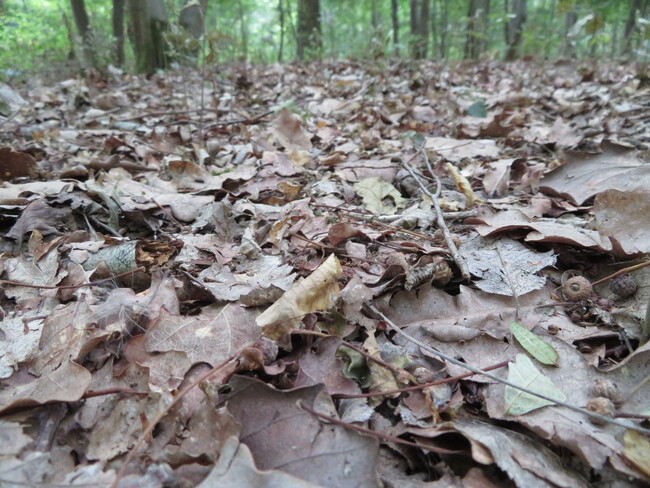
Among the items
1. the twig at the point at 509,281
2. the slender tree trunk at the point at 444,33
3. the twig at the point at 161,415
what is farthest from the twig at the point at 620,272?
the slender tree trunk at the point at 444,33

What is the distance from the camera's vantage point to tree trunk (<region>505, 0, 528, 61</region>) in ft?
27.6

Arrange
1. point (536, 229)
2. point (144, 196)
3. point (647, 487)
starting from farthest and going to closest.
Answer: point (144, 196), point (536, 229), point (647, 487)

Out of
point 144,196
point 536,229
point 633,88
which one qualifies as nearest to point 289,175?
point 144,196

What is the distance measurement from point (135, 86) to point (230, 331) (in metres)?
5.95

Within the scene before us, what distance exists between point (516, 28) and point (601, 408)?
12.8 meters

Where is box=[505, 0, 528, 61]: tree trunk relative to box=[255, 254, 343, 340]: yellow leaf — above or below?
above

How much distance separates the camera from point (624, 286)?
1.27 meters

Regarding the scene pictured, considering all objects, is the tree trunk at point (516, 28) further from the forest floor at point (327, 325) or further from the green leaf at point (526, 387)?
the green leaf at point (526, 387)

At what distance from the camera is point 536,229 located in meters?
1.53

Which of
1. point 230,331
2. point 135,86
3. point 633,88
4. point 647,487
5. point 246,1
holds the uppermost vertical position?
point 246,1

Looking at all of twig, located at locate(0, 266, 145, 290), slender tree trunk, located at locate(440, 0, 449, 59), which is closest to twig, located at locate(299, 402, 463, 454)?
twig, located at locate(0, 266, 145, 290)

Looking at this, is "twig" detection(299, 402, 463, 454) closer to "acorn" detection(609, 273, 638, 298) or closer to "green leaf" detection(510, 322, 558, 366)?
"green leaf" detection(510, 322, 558, 366)

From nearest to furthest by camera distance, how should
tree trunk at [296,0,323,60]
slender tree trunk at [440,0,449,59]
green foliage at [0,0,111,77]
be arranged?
1. slender tree trunk at [440,0,449,59]
2. green foliage at [0,0,111,77]
3. tree trunk at [296,0,323,60]

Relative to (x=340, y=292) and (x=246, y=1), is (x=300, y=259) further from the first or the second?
(x=246, y=1)
